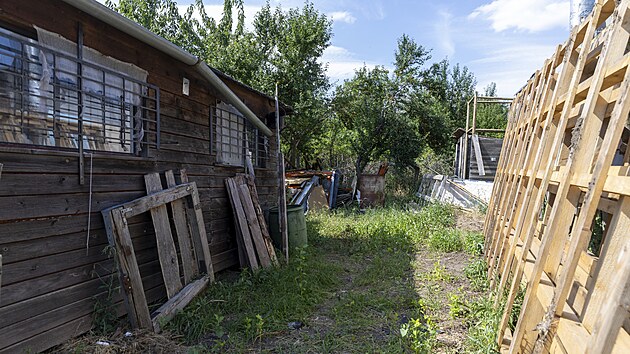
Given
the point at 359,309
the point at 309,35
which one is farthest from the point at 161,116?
the point at 309,35

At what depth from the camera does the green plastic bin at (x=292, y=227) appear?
231 inches

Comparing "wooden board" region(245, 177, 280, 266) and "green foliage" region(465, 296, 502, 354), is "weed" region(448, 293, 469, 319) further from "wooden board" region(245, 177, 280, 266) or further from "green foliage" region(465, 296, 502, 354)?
"wooden board" region(245, 177, 280, 266)

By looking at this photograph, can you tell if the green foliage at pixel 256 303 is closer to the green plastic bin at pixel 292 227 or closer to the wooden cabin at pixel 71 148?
the wooden cabin at pixel 71 148

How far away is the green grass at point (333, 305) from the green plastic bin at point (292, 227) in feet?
1.22

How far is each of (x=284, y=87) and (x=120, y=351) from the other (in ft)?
42.8

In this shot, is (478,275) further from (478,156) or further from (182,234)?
(478,156)

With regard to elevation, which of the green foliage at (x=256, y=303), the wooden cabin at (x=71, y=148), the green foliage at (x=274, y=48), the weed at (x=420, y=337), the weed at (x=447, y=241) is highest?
the green foliage at (x=274, y=48)

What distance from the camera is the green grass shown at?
318 centimetres

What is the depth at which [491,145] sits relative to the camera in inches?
458

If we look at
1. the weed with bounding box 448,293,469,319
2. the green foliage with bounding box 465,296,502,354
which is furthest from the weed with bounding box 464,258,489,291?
the green foliage with bounding box 465,296,502,354

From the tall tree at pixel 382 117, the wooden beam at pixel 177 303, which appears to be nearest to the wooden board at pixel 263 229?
the wooden beam at pixel 177 303

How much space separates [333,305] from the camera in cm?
413

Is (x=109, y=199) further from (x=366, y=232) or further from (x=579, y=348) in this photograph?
(x=366, y=232)

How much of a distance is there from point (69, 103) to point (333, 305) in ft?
10.8
